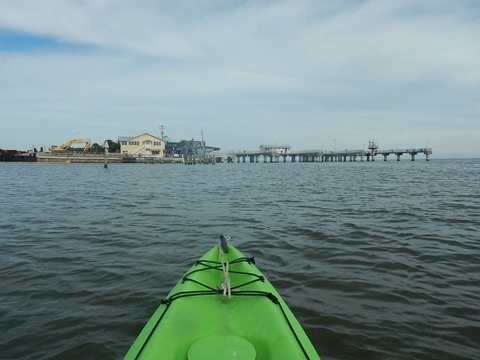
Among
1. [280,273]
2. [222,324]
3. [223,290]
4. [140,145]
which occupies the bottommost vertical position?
[280,273]

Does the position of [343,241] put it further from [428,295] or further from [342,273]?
[428,295]

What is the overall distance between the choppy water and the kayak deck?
3.74ft

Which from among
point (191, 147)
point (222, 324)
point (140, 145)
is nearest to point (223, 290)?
point (222, 324)

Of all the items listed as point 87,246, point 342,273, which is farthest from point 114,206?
point 342,273

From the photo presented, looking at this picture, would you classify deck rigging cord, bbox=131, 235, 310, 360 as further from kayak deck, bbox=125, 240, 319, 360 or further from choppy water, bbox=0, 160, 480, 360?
choppy water, bbox=0, 160, 480, 360

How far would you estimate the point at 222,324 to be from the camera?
3.86 metres

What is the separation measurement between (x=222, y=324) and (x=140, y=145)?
11348 cm

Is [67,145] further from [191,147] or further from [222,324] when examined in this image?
[222,324]

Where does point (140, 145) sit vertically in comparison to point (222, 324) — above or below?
above

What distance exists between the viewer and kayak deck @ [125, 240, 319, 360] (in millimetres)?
3248

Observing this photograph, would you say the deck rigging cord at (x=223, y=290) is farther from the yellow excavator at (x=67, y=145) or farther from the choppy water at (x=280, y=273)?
the yellow excavator at (x=67, y=145)

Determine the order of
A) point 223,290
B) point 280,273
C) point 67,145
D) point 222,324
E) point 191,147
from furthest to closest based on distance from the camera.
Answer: point 191,147, point 67,145, point 280,273, point 223,290, point 222,324

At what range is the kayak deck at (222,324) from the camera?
3248 millimetres

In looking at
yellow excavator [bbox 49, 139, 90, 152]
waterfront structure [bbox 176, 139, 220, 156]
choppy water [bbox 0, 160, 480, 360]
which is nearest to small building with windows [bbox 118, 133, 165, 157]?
yellow excavator [bbox 49, 139, 90, 152]
